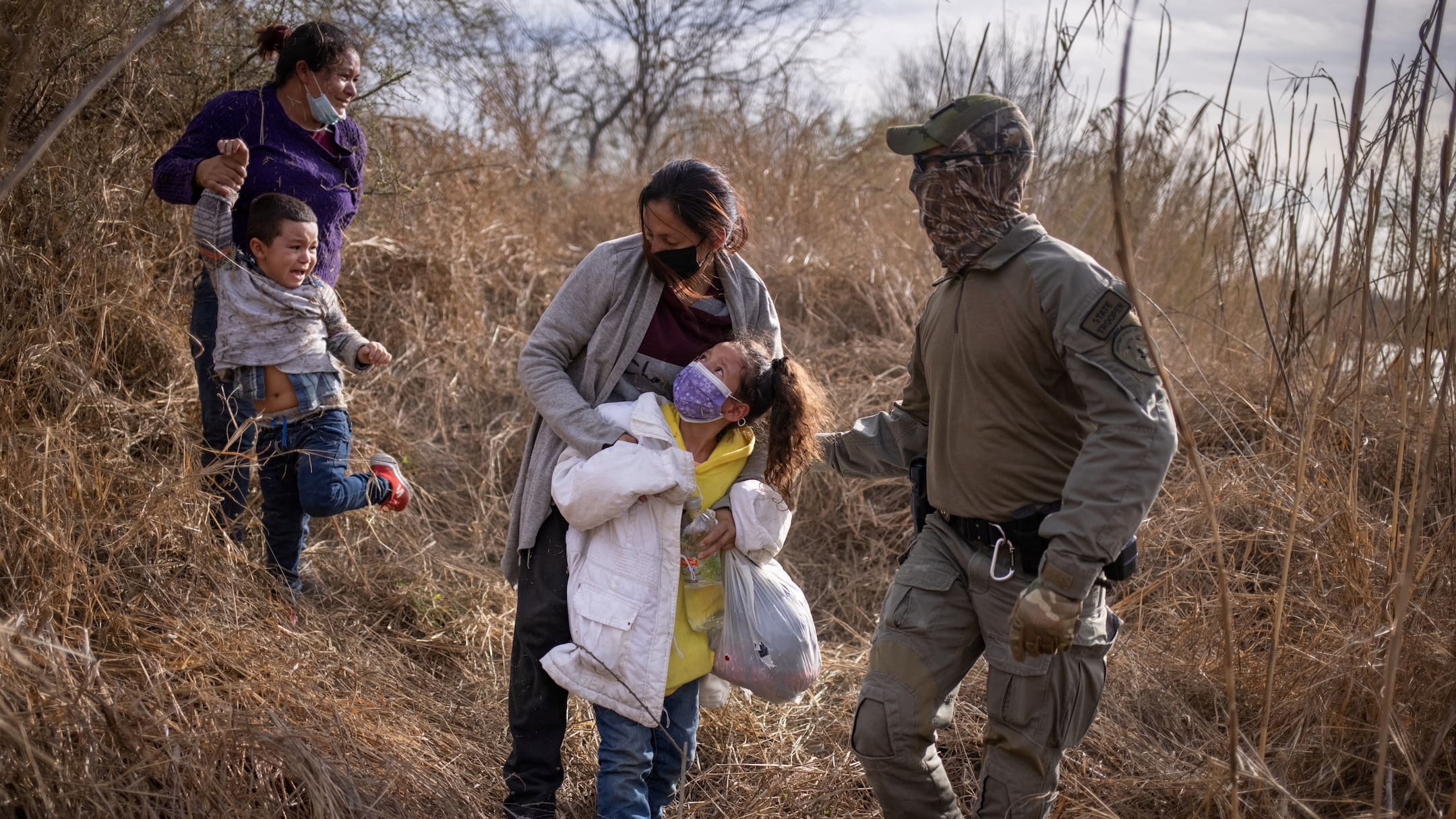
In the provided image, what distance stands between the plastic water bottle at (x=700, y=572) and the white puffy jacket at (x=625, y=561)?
0.04m

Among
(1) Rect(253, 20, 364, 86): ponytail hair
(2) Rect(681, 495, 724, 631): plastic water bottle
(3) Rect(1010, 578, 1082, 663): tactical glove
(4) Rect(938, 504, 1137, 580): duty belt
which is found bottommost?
(2) Rect(681, 495, 724, 631): plastic water bottle

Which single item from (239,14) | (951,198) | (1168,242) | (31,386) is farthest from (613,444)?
(1168,242)

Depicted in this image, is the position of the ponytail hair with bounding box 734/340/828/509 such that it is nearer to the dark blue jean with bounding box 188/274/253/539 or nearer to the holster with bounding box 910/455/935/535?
the holster with bounding box 910/455/935/535

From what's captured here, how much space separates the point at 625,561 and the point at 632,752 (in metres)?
0.45

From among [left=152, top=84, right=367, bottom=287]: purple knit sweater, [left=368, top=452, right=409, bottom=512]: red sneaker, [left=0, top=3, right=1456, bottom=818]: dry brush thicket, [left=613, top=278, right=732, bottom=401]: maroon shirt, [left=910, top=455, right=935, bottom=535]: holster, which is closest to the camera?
[left=0, top=3, right=1456, bottom=818]: dry brush thicket

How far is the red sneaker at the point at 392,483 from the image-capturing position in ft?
12.5

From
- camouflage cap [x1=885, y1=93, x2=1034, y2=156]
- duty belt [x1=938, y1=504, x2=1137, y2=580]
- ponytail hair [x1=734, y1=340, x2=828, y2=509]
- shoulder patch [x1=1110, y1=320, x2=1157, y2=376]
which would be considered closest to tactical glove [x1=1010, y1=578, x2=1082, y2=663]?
duty belt [x1=938, y1=504, x2=1137, y2=580]

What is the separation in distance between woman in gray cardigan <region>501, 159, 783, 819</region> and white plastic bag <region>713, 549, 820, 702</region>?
12 centimetres

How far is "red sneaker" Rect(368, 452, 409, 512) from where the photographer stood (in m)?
3.81

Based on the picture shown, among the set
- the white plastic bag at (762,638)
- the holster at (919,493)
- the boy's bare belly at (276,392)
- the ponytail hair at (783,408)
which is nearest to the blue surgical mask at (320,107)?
the boy's bare belly at (276,392)

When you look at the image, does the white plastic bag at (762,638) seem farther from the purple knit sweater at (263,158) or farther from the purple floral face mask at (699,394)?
the purple knit sweater at (263,158)

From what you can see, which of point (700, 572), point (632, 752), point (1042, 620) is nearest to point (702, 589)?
point (700, 572)

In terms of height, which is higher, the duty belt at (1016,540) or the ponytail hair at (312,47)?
the ponytail hair at (312,47)

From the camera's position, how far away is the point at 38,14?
3127mm
